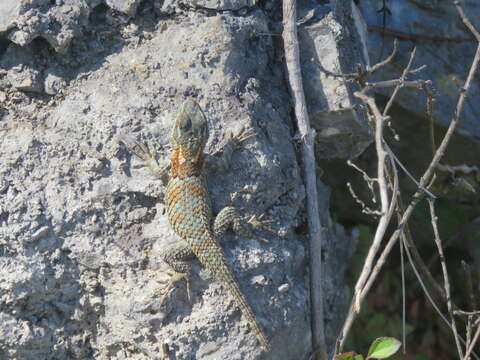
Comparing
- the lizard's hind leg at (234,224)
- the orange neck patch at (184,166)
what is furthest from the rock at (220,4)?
the lizard's hind leg at (234,224)

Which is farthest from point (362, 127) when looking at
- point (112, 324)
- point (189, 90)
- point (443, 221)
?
point (112, 324)

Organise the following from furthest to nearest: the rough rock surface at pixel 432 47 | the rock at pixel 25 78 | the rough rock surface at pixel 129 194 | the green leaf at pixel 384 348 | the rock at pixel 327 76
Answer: the rough rock surface at pixel 432 47 → the rock at pixel 327 76 → the rock at pixel 25 78 → the rough rock surface at pixel 129 194 → the green leaf at pixel 384 348

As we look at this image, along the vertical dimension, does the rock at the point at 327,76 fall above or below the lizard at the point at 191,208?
above

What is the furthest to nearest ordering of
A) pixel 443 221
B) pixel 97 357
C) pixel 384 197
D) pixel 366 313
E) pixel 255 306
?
pixel 366 313, pixel 443 221, pixel 97 357, pixel 255 306, pixel 384 197

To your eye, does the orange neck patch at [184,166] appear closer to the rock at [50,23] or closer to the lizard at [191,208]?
the lizard at [191,208]

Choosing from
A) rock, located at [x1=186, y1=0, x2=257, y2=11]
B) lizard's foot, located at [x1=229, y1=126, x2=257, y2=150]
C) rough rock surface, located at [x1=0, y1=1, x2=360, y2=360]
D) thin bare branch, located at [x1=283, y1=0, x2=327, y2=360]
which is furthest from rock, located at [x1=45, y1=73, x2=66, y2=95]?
thin bare branch, located at [x1=283, y1=0, x2=327, y2=360]

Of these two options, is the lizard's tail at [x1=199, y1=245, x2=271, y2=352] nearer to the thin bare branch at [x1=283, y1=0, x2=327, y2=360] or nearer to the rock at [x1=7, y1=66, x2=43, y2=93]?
the thin bare branch at [x1=283, y1=0, x2=327, y2=360]

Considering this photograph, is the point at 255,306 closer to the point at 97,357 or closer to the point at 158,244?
the point at 158,244
